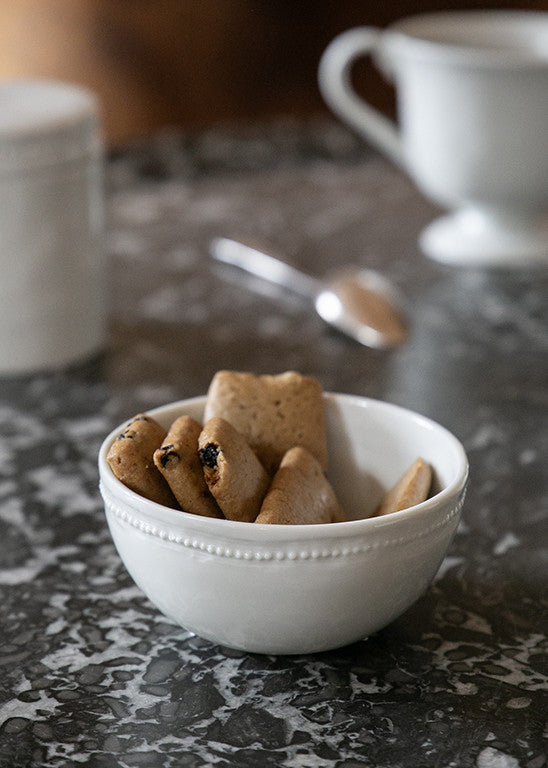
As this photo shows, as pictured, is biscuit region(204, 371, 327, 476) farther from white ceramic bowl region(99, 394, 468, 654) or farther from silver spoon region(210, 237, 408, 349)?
silver spoon region(210, 237, 408, 349)

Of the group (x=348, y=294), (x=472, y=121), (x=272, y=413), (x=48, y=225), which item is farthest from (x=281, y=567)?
(x=472, y=121)

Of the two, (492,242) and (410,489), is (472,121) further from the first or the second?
(410,489)

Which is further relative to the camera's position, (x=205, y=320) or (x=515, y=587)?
(x=205, y=320)

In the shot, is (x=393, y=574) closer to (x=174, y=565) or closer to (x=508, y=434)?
(x=174, y=565)

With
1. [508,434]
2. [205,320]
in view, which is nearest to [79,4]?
[205,320]

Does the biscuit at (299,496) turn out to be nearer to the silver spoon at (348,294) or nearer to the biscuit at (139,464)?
the biscuit at (139,464)

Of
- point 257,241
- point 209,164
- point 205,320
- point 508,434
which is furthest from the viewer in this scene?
point 209,164
